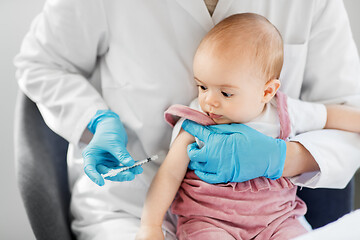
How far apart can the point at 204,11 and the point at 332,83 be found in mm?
456

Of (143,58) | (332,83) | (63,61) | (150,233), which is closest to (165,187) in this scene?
(150,233)

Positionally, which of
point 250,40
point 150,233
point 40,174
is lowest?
point 150,233

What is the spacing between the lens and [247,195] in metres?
1.08

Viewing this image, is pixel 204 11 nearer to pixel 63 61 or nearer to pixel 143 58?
pixel 143 58

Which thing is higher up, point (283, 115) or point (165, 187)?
point (283, 115)

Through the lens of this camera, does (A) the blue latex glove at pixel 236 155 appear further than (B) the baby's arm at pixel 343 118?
No

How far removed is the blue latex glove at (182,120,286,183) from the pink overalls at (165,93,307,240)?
0.03 m

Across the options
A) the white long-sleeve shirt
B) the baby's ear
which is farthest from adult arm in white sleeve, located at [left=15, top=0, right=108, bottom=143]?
the baby's ear

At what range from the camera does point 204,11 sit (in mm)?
1140

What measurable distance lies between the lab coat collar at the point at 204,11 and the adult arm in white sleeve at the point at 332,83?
293 millimetres

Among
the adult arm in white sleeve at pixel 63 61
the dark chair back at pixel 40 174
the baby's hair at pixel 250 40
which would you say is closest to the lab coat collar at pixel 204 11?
the baby's hair at pixel 250 40

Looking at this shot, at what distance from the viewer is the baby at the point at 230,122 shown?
1.01 meters

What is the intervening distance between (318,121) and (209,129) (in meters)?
0.35

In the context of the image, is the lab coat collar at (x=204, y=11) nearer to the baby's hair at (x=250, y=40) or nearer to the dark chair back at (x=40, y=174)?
the baby's hair at (x=250, y=40)
